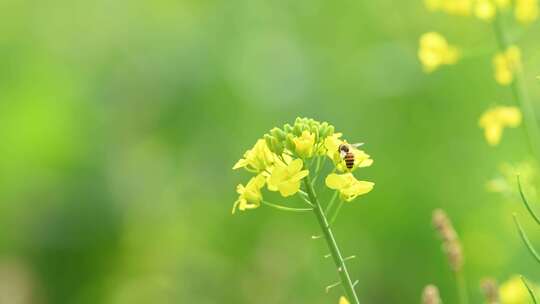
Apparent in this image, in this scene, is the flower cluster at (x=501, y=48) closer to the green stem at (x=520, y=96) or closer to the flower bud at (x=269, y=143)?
the green stem at (x=520, y=96)

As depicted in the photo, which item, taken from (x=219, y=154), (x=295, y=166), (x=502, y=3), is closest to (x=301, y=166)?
(x=295, y=166)

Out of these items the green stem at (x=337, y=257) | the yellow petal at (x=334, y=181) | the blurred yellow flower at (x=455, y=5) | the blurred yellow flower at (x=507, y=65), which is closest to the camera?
the green stem at (x=337, y=257)

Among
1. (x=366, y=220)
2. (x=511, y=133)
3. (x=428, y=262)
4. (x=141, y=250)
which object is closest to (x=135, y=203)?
(x=141, y=250)

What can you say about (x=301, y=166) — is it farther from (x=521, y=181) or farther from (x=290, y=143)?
(x=521, y=181)

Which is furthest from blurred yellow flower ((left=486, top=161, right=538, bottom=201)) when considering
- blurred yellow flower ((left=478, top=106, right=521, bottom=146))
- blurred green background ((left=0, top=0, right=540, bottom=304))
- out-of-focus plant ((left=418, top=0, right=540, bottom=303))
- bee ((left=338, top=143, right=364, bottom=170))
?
blurred green background ((left=0, top=0, right=540, bottom=304))

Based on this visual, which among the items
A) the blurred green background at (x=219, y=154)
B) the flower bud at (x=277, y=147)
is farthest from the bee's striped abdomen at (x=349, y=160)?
the blurred green background at (x=219, y=154)

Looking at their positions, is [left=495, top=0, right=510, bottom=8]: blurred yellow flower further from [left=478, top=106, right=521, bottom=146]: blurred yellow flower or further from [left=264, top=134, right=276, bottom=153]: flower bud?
[left=264, top=134, right=276, bottom=153]: flower bud

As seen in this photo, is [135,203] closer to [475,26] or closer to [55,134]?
[55,134]

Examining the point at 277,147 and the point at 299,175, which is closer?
the point at 299,175
